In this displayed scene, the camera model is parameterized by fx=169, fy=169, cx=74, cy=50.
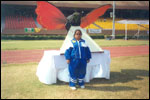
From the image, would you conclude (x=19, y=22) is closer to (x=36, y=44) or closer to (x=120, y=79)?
(x=36, y=44)

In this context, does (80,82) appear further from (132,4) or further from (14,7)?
(132,4)

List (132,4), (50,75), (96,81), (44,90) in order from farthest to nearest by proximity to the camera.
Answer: (132,4)
(96,81)
(50,75)
(44,90)

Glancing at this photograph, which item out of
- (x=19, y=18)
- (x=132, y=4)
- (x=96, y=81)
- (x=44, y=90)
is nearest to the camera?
(x=44, y=90)

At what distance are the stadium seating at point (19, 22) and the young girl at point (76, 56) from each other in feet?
76.1

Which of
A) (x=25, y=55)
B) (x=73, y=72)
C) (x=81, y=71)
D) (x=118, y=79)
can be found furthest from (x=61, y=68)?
(x=25, y=55)

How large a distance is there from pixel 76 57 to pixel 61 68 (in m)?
0.75

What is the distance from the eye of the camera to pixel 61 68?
4.62 meters

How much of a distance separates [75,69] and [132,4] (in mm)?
28749

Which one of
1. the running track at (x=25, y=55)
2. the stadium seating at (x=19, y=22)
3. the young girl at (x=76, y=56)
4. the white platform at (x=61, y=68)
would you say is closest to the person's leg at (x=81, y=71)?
the young girl at (x=76, y=56)

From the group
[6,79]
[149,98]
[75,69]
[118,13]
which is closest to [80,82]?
Answer: [75,69]

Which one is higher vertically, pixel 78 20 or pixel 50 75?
pixel 78 20

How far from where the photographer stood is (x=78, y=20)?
4684mm

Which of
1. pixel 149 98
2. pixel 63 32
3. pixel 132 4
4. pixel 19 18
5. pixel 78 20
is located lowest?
pixel 149 98

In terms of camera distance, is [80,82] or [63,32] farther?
[63,32]
